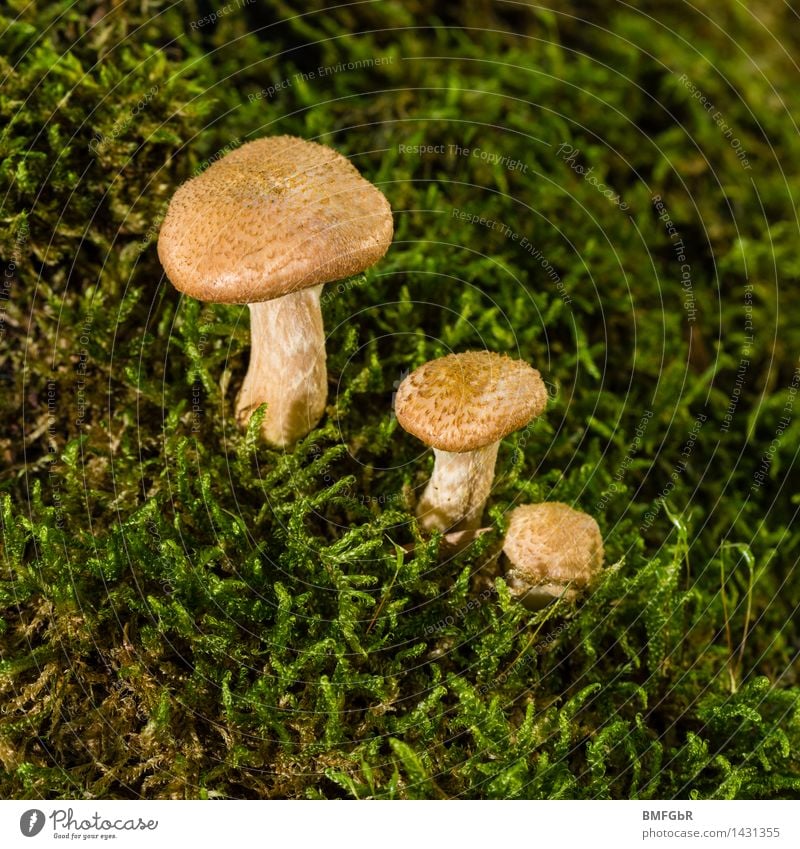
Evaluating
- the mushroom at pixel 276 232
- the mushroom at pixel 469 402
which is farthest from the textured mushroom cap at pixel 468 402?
the mushroom at pixel 276 232

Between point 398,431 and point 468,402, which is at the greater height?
point 468,402

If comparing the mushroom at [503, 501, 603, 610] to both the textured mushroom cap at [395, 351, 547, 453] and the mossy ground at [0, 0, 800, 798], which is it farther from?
the textured mushroom cap at [395, 351, 547, 453]

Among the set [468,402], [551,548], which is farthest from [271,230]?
Answer: [551,548]

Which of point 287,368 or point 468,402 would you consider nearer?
point 468,402

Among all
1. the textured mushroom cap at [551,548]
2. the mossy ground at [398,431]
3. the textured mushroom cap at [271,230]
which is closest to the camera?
the textured mushroom cap at [271,230]

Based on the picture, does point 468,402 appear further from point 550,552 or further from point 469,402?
point 550,552

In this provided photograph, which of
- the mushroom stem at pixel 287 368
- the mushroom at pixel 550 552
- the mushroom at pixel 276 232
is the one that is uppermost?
the mushroom at pixel 276 232

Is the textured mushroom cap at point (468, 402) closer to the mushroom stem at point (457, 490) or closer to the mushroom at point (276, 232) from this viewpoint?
the mushroom stem at point (457, 490)

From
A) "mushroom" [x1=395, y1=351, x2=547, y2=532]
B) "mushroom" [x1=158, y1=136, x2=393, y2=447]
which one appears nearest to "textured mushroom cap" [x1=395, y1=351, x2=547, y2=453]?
"mushroom" [x1=395, y1=351, x2=547, y2=532]
